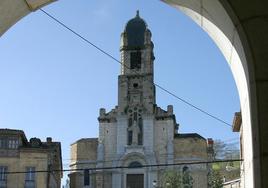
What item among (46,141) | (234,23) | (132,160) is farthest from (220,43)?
(132,160)

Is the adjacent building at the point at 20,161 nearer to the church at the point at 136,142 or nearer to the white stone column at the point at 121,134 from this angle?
the church at the point at 136,142

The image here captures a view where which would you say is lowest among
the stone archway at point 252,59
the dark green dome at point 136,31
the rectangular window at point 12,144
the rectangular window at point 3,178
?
the stone archway at point 252,59

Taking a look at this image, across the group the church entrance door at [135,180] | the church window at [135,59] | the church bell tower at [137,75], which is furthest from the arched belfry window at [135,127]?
the church window at [135,59]

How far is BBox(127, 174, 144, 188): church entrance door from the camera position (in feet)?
242

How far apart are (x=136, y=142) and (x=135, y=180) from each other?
478 centimetres

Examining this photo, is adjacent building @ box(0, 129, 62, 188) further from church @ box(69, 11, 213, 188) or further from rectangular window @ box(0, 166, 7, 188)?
church @ box(69, 11, 213, 188)

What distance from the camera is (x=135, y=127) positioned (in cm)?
7644

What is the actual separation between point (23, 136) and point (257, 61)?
53.3 m

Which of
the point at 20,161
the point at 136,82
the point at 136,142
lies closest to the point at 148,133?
the point at 136,142

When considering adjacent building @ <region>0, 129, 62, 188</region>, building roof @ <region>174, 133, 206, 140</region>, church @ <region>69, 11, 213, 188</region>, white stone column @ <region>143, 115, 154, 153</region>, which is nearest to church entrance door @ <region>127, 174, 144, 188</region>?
church @ <region>69, 11, 213, 188</region>

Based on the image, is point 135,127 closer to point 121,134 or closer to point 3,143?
point 121,134

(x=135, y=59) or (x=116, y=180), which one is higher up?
(x=135, y=59)

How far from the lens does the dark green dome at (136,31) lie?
81.8 meters

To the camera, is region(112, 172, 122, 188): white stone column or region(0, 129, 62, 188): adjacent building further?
region(112, 172, 122, 188): white stone column
